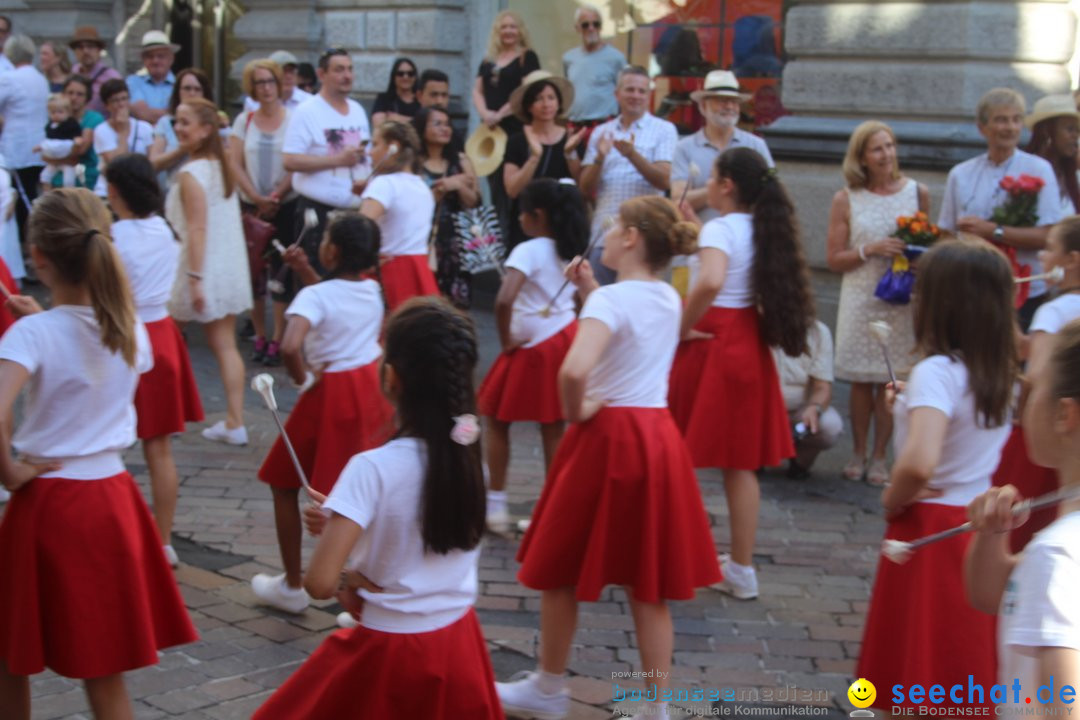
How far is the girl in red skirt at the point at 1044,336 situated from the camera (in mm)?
4273

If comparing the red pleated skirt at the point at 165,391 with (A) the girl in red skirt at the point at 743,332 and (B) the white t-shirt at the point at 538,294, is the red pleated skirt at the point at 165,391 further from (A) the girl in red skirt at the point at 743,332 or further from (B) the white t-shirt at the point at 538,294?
(A) the girl in red skirt at the point at 743,332

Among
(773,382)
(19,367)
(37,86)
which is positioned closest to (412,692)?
(19,367)

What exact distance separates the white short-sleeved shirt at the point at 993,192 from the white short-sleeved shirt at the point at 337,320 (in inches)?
147

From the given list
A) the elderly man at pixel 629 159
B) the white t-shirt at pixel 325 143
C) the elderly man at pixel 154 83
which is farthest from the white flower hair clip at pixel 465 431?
the elderly man at pixel 154 83

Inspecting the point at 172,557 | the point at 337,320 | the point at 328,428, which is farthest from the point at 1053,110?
the point at 172,557

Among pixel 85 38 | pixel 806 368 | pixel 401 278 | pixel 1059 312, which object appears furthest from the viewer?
pixel 85 38

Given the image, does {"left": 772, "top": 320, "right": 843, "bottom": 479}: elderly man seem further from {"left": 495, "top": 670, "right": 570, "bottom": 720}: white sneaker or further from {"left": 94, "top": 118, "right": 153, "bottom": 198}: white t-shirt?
{"left": 94, "top": 118, "right": 153, "bottom": 198}: white t-shirt

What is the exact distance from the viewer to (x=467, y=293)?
9172mm

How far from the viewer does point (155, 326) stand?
593cm

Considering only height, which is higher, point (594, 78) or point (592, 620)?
point (594, 78)

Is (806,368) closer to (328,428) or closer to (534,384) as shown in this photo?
(534,384)

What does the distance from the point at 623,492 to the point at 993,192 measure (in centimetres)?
393

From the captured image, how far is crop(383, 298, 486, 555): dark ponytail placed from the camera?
301 cm

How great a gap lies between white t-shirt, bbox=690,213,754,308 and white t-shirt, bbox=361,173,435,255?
2168 millimetres
